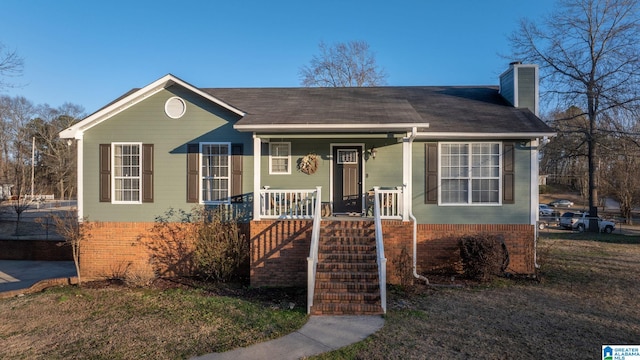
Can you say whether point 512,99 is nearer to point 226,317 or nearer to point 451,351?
point 451,351

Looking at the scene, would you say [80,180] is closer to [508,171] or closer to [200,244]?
[200,244]

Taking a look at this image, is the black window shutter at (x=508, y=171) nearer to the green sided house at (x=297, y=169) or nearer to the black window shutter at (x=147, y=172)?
the green sided house at (x=297, y=169)

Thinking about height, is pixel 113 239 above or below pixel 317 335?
above

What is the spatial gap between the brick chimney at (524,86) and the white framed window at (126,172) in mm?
10987

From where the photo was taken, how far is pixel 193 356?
474 centimetres

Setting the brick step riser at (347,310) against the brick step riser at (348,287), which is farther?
the brick step riser at (348,287)

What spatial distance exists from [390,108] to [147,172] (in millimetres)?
6741

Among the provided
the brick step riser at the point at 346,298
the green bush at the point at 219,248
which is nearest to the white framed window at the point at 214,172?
the green bush at the point at 219,248

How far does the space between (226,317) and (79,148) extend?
6866mm

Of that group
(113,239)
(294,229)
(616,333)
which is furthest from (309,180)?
(616,333)

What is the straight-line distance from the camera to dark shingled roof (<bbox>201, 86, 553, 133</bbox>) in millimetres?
8789

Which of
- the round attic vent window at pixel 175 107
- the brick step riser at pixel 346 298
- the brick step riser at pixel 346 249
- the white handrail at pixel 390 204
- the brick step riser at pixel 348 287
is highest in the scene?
the round attic vent window at pixel 175 107

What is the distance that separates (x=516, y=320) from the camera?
6.07 metres

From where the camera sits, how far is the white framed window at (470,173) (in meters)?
9.76
